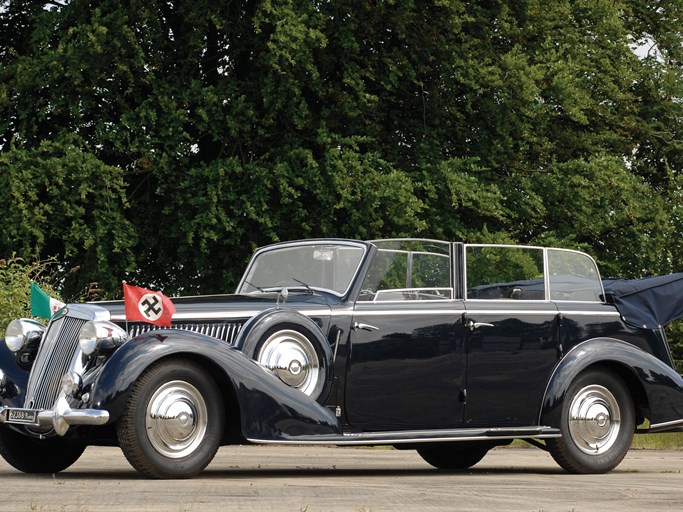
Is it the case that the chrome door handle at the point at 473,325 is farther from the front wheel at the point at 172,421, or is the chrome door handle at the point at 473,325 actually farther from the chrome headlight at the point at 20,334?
the chrome headlight at the point at 20,334

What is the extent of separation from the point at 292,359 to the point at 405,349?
121 centimetres

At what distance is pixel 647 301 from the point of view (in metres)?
12.0

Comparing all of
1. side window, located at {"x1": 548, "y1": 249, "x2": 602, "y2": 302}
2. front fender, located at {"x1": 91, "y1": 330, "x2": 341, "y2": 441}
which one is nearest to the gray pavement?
front fender, located at {"x1": 91, "y1": 330, "x2": 341, "y2": 441}

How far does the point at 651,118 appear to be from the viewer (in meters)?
29.4

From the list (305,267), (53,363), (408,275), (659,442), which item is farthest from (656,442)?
(53,363)

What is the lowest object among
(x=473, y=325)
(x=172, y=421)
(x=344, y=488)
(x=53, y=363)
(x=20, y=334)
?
(x=344, y=488)

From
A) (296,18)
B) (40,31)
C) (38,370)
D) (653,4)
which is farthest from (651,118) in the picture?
(38,370)

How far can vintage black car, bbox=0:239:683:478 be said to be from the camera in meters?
9.06

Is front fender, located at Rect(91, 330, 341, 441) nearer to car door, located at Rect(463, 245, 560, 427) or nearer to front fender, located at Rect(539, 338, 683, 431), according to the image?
car door, located at Rect(463, 245, 560, 427)

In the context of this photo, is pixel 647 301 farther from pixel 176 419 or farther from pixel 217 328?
pixel 176 419

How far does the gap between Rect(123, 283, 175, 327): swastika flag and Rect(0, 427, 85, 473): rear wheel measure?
1.42 metres

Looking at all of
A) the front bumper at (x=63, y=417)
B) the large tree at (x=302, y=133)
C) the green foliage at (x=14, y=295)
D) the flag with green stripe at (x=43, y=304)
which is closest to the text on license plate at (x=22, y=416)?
the front bumper at (x=63, y=417)

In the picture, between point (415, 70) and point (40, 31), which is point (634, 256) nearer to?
point (415, 70)

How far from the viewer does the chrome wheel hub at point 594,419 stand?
1133 centimetres
